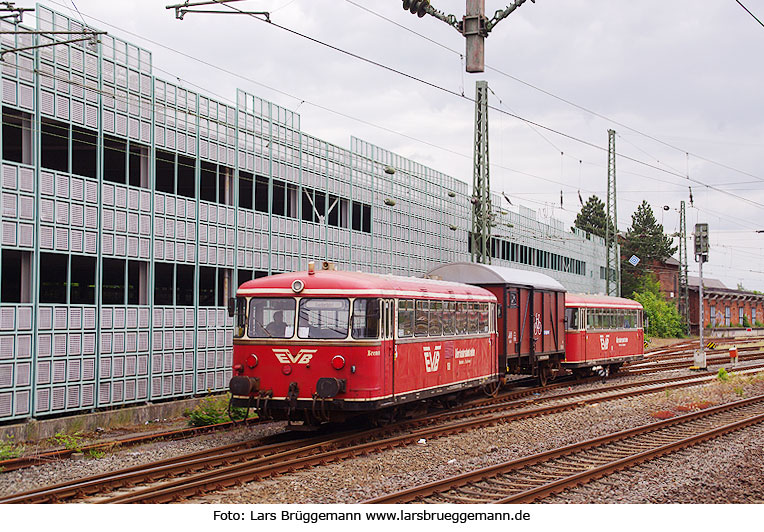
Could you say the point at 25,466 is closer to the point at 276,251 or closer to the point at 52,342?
the point at 52,342

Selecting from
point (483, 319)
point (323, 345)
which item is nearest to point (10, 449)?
point (323, 345)

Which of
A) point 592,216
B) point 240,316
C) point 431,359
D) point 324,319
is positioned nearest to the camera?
point 324,319

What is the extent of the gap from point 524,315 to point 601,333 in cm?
717

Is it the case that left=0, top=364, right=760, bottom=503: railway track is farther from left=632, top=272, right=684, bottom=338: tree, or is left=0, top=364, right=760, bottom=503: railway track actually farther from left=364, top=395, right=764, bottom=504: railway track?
left=632, top=272, right=684, bottom=338: tree

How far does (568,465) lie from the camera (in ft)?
41.9

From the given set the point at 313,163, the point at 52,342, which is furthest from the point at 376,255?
the point at 52,342

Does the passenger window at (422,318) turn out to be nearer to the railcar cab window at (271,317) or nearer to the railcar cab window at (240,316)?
the railcar cab window at (271,317)

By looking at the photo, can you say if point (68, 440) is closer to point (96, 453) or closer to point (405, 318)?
point (96, 453)

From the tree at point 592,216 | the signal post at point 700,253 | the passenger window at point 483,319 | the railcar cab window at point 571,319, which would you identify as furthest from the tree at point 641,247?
the passenger window at point 483,319

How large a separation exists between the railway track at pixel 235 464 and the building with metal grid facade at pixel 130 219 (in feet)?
19.1

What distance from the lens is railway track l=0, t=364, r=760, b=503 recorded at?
33.4 feet

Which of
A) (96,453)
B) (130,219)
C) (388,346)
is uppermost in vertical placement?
(130,219)

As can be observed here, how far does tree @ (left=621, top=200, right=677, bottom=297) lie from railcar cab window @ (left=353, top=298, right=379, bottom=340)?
73.6 m

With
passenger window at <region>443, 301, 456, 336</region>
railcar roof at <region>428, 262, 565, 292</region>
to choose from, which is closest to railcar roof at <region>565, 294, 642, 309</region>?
railcar roof at <region>428, 262, 565, 292</region>
